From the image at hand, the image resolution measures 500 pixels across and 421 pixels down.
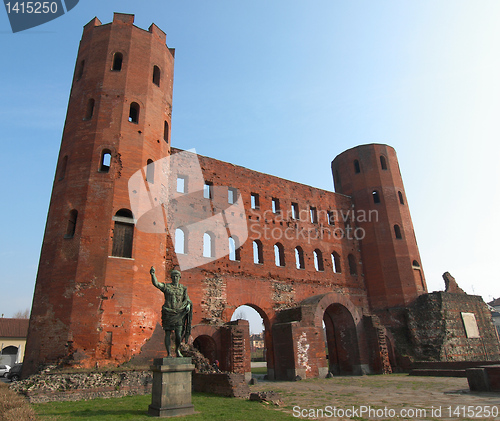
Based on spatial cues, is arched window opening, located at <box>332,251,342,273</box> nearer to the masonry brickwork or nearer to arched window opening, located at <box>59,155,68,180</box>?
the masonry brickwork

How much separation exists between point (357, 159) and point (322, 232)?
23.0 ft

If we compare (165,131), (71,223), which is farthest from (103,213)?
(165,131)

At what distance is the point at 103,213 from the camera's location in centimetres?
1368

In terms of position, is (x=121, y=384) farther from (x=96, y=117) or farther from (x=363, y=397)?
(x=96, y=117)

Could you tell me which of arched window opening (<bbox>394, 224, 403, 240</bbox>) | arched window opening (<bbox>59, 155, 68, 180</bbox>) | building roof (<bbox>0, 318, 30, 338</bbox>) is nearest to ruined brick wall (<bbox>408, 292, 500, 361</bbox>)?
arched window opening (<bbox>394, 224, 403, 240</bbox>)

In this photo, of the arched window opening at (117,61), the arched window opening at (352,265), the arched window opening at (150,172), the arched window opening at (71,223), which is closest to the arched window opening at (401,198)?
the arched window opening at (352,265)

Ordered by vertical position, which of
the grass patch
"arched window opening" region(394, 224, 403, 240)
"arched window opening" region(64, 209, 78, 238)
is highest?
"arched window opening" region(394, 224, 403, 240)

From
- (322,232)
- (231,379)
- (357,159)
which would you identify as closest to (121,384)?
(231,379)

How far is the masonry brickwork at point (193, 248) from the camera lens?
12.8 metres

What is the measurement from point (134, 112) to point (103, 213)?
19.2ft

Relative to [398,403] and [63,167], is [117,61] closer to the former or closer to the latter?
[63,167]

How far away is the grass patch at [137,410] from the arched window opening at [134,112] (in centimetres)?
1134

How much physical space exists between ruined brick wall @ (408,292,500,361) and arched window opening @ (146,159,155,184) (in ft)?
55.9

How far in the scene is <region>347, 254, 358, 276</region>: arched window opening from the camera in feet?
78.9
